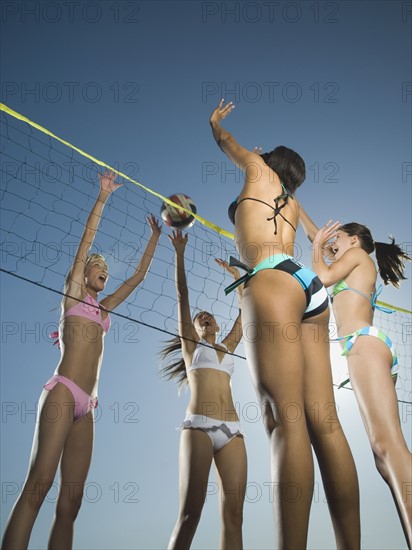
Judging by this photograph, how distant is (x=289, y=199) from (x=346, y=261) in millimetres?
1139

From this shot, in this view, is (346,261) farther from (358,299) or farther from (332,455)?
(332,455)

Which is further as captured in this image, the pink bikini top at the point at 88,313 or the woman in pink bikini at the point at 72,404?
the pink bikini top at the point at 88,313

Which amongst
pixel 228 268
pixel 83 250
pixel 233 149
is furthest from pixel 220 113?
pixel 228 268

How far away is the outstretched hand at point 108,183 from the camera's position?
4632mm

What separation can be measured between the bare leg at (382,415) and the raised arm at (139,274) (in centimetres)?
213

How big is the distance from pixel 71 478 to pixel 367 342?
7.15 feet

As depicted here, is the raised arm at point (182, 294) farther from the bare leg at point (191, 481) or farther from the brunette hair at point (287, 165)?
the brunette hair at point (287, 165)

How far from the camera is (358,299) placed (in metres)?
3.69

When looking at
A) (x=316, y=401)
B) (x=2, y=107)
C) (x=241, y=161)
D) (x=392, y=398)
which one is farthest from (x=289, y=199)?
(x=2, y=107)

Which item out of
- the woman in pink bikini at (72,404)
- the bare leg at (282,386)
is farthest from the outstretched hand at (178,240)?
the bare leg at (282,386)

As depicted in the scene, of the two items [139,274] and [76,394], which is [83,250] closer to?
[139,274]

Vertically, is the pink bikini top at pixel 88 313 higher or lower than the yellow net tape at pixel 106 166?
lower

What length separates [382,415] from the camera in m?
2.95

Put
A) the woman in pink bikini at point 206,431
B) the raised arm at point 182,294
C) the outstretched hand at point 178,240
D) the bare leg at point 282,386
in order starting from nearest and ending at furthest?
the bare leg at point 282,386
the woman in pink bikini at point 206,431
the raised arm at point 182,294
the outstretched hand at point 178,240
